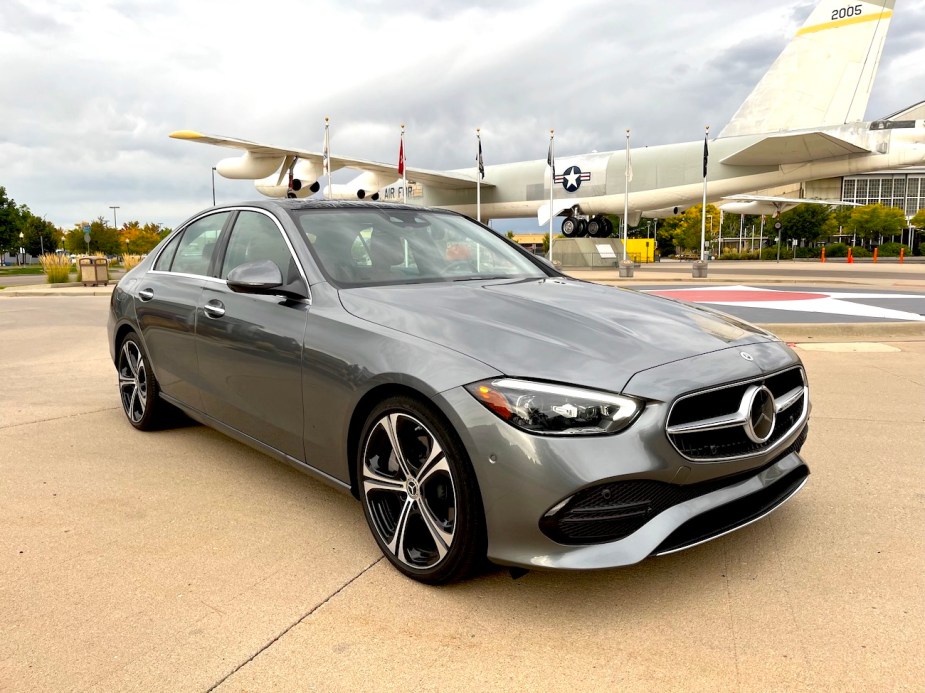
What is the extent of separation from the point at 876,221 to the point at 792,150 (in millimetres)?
54377

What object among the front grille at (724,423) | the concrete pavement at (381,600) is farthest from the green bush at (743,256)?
the front grille at (724,423)

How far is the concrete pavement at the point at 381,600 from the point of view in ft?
7.39

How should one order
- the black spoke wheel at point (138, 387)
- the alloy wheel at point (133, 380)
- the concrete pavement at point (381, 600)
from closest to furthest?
1. the concrete pavement at point (381, 600)
2. the black spoke wheel at point (138, 387)
3. the alloy wheel at point (133, 380)

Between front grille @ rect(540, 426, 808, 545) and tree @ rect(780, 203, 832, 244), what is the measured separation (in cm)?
7492

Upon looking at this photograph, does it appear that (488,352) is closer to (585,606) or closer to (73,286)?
(585,606)

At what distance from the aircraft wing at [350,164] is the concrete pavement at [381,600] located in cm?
2434

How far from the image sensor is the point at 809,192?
8562 centimetres

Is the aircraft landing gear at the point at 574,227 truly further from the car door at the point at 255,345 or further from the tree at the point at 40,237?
the tree at the point at 40,237

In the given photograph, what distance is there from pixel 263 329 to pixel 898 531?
3.15 meters

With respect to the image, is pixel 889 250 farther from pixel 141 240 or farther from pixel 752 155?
pixel 141 240

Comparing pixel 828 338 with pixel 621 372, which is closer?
pixel 621 372

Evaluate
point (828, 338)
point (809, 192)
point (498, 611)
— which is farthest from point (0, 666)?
point (809, 192)

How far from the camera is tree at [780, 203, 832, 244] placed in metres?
69.2

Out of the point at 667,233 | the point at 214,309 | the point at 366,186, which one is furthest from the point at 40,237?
the point at 214,309
